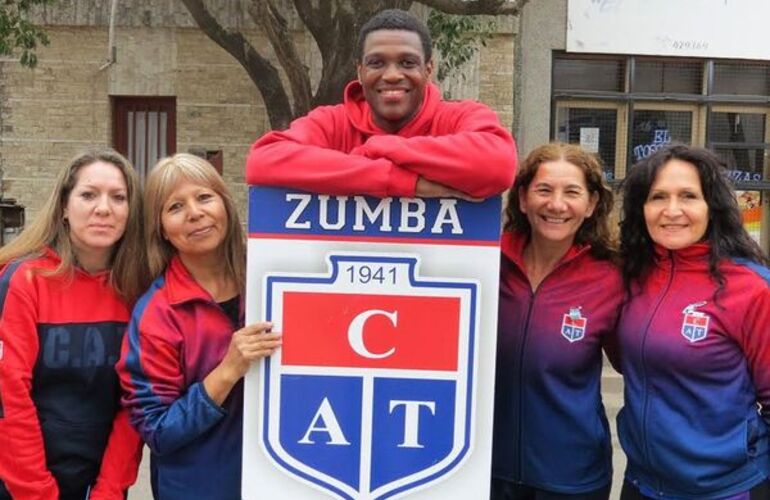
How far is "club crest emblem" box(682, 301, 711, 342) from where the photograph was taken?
7.38ft

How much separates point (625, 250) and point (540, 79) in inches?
291

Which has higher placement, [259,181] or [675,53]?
[675,53]

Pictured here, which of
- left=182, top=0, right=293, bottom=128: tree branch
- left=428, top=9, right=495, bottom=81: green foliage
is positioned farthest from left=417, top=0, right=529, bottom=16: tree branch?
left=182, top=0, right=293, bottom=128: tree branch

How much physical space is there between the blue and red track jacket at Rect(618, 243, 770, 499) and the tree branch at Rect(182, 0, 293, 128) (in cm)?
548

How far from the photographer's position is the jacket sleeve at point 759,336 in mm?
2232

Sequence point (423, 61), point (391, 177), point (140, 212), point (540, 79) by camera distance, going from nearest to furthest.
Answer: point (391, 177) < point (423, 61) < point (140, 212) < point (540, 79)

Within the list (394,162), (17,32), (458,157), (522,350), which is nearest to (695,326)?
(522,350)

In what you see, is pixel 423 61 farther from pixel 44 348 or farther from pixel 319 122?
pixel 44 348

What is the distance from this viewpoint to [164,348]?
2.22 meters

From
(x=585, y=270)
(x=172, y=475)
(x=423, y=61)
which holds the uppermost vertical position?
(x=423, y=61)

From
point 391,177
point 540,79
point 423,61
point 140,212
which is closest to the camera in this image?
point 391,177

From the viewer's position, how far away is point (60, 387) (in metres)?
2.33

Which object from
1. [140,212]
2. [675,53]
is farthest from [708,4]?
[140,212]

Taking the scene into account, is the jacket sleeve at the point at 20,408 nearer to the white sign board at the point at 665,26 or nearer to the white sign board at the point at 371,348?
the white sign board at the point at 371,348
